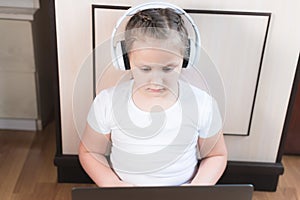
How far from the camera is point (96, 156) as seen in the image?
1219mm

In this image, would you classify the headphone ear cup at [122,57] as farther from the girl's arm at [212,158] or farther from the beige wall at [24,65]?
the beige wall at [24,65]

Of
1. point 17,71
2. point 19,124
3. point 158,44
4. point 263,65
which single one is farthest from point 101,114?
point 19,124

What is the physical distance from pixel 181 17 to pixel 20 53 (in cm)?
68

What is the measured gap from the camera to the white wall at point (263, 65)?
4.06ft

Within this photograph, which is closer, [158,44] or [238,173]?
[158,44]

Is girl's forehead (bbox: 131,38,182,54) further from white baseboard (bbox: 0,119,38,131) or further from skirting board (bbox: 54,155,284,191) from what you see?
white baseboard (bbox: 0,119,38,131)

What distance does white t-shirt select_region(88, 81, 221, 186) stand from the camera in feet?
3.80

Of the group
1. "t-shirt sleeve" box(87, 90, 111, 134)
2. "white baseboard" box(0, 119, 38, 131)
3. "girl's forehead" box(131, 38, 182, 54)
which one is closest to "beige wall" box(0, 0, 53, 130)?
"white baseboard" box(0, 119, 38, 131)

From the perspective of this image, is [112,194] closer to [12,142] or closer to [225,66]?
[225,66]

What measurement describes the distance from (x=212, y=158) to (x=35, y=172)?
62 centimetres

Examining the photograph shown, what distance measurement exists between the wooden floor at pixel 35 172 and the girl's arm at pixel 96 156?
30cm

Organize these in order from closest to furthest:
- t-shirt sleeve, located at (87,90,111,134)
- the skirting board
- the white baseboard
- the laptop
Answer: the laptop < t-shirt sleeve, located at (87,90,111,134) < the skirting board < the white baseboard

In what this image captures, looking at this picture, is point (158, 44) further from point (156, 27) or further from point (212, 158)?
point (212, 158)

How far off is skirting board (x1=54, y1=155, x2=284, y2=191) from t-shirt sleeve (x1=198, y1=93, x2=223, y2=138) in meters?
0.31
